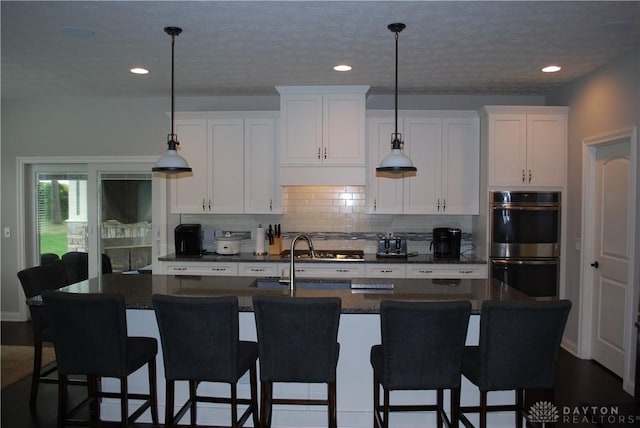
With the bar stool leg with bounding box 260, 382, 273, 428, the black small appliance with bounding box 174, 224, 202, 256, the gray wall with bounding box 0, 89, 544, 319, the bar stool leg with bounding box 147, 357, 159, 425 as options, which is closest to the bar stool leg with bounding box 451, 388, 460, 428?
the bar stool leg with bounding box 260, 382, 273, 428

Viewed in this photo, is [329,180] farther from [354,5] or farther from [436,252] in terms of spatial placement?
[354,5]

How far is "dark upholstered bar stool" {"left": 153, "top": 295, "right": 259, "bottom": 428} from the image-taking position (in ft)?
7.39

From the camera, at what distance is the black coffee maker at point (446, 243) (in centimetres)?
480

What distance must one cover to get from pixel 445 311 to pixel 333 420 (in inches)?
34.2

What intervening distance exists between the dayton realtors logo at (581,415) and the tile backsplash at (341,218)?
2.30 meters

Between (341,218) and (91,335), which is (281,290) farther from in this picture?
(341,218)

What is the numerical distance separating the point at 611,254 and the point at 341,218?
268 cm

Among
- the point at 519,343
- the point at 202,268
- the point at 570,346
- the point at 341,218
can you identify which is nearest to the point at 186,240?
the point at 202,268

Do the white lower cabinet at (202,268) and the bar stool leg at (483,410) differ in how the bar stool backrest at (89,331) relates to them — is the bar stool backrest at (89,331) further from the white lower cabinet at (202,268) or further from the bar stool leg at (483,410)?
the white lower cabinet at (202,268)

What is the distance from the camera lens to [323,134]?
4645mm

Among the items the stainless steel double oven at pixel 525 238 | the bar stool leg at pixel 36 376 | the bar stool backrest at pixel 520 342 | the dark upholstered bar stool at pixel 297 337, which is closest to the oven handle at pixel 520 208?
the stainless steel double oven at pixel 525 238

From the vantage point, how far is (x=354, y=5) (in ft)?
8.91

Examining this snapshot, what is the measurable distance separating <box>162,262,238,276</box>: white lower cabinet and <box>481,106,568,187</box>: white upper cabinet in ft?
9.34

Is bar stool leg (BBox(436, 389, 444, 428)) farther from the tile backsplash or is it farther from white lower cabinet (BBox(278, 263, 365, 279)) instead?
the tile backsplash
